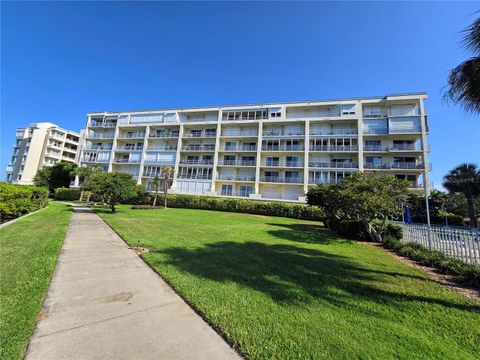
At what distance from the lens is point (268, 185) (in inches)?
1567

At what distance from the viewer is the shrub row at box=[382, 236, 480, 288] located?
6295mm

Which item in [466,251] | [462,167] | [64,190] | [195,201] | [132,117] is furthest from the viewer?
[132,117]

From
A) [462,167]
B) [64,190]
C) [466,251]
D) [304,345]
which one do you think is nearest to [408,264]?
[466,251]

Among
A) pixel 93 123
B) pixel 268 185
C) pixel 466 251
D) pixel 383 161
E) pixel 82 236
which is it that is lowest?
pixel 82 236

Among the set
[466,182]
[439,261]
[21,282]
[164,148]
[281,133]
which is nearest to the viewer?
[21,282]

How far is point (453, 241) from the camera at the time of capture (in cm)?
814

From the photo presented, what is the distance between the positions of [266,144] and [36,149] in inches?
2692

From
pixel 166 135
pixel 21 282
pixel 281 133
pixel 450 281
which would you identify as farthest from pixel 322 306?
pixel 166 135

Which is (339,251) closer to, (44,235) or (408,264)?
(408,264)

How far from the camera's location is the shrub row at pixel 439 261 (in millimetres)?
6295

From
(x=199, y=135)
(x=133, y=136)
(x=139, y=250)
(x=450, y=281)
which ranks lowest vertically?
(x=139, y=250)

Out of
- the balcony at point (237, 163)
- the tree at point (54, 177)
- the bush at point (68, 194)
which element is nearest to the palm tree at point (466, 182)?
the balcony at point (237, 163)

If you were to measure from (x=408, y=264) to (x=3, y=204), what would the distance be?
19.0m

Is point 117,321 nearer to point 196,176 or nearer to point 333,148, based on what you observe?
point 333,148
